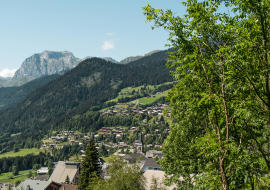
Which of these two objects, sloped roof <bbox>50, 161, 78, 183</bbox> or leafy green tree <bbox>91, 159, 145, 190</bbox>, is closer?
leafy green tree <bbox>91, 159, 145, 190</bbox>

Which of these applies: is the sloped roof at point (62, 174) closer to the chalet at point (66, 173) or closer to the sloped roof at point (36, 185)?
the chalet at point (66, 173)

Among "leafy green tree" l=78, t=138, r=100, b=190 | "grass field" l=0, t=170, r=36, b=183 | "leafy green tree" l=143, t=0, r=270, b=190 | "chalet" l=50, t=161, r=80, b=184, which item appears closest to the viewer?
"leafy green tree" l=143, t=0, r=270, b=190

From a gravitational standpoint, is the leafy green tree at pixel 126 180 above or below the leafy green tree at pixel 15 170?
above

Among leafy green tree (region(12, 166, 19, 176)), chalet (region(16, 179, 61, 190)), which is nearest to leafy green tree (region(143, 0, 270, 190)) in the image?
chalet (region(16, 179, 61, 190))

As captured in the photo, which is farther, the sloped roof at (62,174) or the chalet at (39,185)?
the sloped roof at (62,174)

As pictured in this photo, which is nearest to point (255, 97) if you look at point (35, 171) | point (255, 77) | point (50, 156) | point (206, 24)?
point (255, 77)

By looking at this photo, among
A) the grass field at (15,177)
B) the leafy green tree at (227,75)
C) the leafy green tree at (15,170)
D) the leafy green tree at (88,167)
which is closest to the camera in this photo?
the leafy green tree at (227,75)

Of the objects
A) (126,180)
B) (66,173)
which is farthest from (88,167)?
(66,173)

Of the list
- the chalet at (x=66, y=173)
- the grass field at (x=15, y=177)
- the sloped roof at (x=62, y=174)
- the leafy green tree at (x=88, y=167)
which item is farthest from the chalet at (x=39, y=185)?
the grass field at (x=15, y=177)

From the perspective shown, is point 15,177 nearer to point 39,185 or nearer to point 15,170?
point 15,170

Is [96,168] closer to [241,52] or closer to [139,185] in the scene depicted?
[139,185]

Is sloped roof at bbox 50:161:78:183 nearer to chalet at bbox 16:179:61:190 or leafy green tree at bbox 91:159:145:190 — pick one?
chalet at bbox 16:179:61:190

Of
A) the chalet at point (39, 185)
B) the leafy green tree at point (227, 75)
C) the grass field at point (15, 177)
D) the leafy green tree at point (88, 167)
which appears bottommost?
the grass field at point (15, 177)

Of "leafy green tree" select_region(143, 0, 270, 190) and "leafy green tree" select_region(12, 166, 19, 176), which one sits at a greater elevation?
"leafy green tree" select_region(143, 0, 270, 190)
